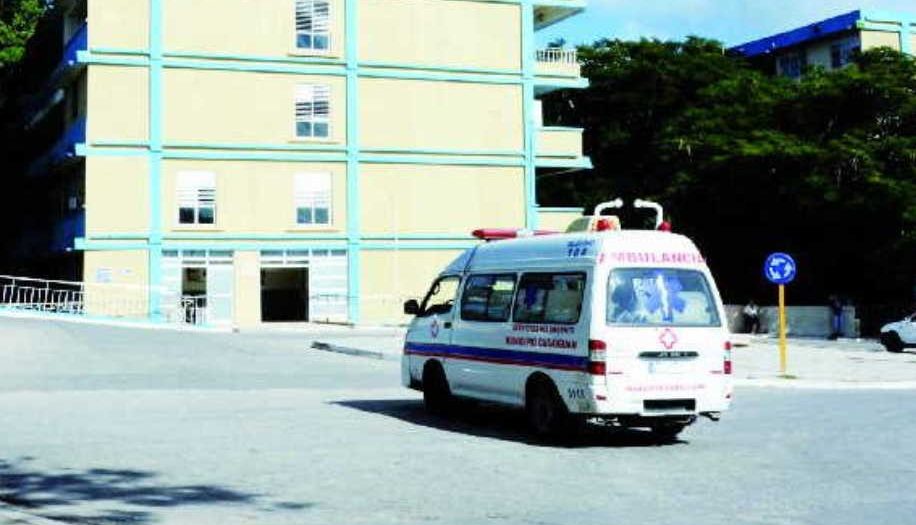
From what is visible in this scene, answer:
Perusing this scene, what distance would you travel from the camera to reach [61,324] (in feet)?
111

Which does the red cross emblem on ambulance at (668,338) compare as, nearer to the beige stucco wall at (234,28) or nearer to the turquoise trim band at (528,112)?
the beige stucco wall at (234,28)

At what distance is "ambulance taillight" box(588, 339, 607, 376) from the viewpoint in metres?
12.3

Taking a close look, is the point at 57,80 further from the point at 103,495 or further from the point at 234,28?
the point at 103,495

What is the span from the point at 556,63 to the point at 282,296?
14.7 meters

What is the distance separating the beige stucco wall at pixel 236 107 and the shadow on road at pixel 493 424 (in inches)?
1070

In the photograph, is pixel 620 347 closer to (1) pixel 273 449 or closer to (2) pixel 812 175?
(1) pixel 273 449

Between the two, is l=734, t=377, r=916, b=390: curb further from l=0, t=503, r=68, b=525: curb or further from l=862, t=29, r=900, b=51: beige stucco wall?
l=862, t=29, r=900, b=51: beige stucco wall

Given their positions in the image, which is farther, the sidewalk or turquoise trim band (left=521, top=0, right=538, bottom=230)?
turquoise trim band (left=521, top=0, right=538, bottom=230)

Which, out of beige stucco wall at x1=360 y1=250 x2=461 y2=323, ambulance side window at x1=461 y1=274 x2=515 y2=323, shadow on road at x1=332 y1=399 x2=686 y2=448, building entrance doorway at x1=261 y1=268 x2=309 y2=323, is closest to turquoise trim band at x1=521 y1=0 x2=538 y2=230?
beige stucco wall at x1=360 y1=250 x2=461 y2=323

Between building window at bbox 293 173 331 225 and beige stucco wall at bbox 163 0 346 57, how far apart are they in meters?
4.70

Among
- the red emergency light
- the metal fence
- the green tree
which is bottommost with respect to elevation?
the metal fence

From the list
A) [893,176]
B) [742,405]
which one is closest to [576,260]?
[742,405]

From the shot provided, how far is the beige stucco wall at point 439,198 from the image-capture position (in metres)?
44.8

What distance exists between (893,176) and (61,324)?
97.2 feet
